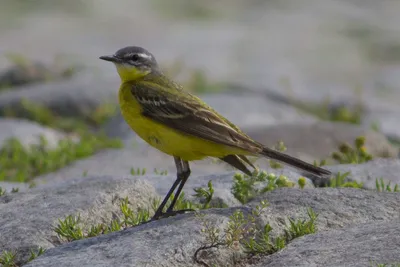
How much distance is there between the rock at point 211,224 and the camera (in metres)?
5.70

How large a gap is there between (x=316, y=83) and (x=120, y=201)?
10821 mm

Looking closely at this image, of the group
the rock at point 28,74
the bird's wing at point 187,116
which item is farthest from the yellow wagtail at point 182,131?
the rock at point 28,74

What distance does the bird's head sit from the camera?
7480 mm

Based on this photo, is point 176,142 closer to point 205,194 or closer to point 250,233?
point 205,194

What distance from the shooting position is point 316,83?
56.9ft

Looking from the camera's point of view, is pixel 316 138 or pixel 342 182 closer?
pixel 342 182

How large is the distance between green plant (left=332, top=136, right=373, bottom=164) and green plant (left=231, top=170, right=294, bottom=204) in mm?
1777

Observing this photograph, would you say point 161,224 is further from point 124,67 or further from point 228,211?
point 124,67

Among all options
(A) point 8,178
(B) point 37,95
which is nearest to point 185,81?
(B) point 37,95

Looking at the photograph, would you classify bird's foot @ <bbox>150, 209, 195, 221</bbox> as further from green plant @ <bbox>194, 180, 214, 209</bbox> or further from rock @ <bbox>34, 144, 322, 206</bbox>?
rock @ <bbox>34, 144, 322, 206</bbox>

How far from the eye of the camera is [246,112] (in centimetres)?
1284

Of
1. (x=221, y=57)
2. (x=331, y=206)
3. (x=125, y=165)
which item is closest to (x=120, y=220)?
(x=331, y=206)

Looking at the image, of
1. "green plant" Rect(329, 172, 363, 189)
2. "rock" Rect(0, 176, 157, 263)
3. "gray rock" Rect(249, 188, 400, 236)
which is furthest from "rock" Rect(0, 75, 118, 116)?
"gray rock" Rect(249, 188, 400, 236)

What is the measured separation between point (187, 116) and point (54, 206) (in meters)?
1.16
